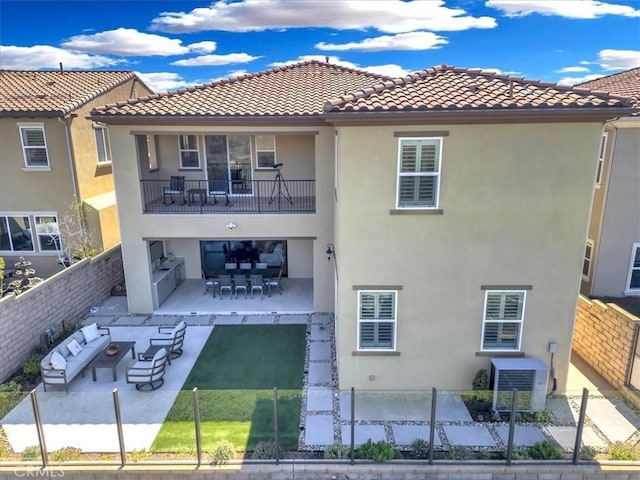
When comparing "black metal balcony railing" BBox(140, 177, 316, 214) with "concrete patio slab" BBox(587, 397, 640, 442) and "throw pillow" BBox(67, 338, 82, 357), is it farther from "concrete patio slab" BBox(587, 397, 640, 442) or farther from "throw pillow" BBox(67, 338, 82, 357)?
"concrete patio slab" BBox(587, 397, 640, 442)

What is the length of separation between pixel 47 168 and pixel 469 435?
1757 cm

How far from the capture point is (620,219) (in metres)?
14.2

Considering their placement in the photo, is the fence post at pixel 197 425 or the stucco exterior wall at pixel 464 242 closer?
the fence post at pixel 197 425

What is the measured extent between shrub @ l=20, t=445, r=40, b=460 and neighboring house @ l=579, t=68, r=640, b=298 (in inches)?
652

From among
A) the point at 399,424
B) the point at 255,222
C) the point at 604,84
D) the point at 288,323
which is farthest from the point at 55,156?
the point at 604,84

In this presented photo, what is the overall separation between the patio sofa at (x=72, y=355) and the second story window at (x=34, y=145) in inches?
329

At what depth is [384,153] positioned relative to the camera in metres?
8.95

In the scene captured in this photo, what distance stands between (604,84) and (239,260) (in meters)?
16.7

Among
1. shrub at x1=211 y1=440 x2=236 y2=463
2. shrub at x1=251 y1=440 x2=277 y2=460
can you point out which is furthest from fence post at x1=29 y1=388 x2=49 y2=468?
shrub at x1=251 y1=440 x2=277 y2=460

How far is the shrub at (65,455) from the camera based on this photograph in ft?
26.3

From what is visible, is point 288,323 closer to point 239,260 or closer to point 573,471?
point 239,260

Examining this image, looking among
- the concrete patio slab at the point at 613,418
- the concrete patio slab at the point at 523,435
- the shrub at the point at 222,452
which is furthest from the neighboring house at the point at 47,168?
the concrete patio slab at the point at 613,418

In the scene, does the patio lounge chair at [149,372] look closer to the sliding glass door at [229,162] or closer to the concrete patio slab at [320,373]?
the concrete patio slab at [320,373]

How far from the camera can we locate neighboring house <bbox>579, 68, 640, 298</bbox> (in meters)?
13.5
